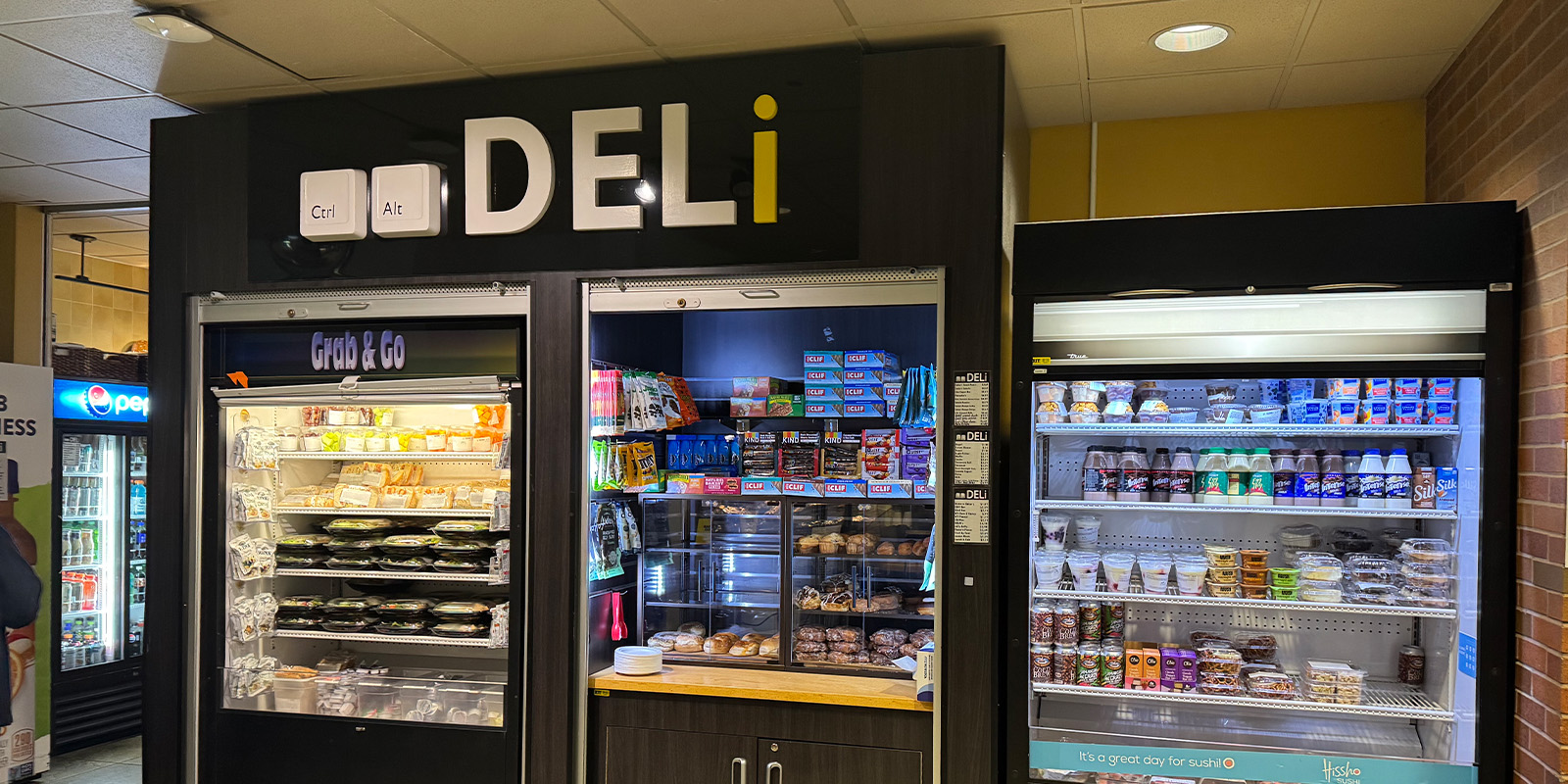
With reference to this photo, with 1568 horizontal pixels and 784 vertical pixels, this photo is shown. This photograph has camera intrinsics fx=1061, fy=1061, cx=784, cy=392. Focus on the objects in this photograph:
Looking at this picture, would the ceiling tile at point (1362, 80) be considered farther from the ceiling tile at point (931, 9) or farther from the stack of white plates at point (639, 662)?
the stack of white plates at point (639, 662)

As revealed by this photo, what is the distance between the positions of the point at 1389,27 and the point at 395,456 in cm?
414

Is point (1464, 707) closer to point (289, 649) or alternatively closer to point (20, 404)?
point (289, 649)

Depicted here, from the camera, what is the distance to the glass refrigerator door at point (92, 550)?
628cm

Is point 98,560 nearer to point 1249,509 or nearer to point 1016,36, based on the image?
point 1016,36

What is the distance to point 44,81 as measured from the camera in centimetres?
425

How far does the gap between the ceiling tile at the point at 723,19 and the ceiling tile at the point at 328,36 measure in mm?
536

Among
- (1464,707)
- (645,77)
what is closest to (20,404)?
(645,77)

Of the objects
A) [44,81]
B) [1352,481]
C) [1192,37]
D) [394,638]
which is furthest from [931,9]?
[44,81]

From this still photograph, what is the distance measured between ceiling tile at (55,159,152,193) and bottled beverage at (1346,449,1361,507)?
551 cm

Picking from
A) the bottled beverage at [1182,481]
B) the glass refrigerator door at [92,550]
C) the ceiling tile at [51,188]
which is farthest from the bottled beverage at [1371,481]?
the glass refrigerator door at [92,550]

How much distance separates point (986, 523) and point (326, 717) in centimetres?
283

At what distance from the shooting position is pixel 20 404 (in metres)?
5.54

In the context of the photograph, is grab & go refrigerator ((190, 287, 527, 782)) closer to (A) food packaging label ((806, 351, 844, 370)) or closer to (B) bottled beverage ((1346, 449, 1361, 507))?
(A) food packaging label ((806, 351, 844, 370))

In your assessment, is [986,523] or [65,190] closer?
[986,523]
